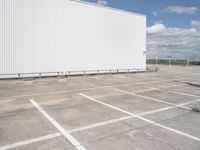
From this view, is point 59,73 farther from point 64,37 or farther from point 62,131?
point 62,131

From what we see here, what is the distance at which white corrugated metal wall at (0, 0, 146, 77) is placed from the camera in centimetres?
1426

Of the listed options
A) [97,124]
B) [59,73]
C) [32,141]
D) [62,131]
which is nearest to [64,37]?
[59,73]

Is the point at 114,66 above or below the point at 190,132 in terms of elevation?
above

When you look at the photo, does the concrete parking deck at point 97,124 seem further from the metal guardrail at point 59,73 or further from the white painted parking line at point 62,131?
the metal guardrail at point 59,73

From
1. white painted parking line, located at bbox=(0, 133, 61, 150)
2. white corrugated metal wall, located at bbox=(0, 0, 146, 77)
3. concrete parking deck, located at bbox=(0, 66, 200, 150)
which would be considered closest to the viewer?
white painted parking line, located at bbox=(0, 133, 61, 150)

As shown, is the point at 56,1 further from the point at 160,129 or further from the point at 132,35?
the point at 160,129

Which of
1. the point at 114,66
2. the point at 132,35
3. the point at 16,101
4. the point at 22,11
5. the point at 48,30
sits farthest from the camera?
the point at 132,35

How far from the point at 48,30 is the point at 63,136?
505 inches

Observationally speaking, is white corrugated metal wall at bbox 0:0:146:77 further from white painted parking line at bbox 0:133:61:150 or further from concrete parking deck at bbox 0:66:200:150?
white painted parking line at bbox 0:133:61:150

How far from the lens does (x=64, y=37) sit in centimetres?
1675

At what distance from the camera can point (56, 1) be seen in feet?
53.3

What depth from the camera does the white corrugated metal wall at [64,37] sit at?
14.3m

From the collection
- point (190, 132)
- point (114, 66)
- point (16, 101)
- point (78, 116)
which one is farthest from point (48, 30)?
point (190, 132)

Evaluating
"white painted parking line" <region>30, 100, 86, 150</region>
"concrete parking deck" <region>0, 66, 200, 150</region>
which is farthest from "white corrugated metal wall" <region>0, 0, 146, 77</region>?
"white painted parking line" <region>30, 100, 86, 150</region>
